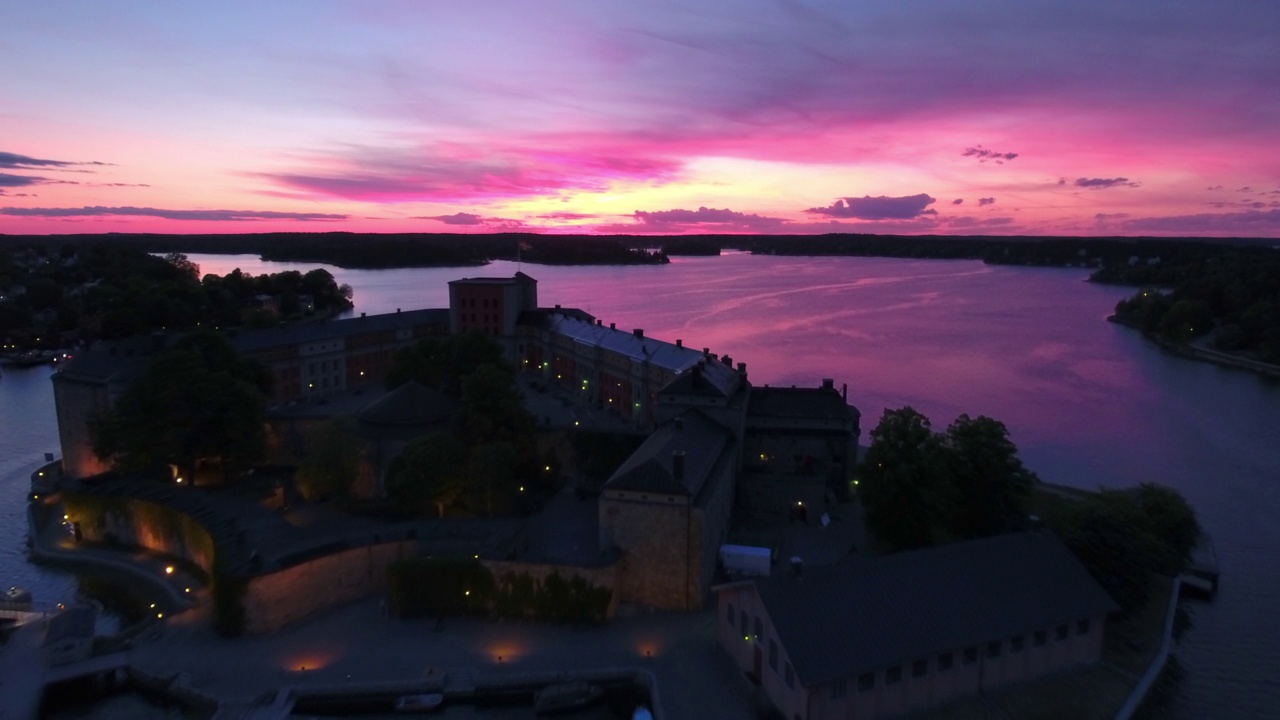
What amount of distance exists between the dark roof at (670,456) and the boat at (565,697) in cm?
399

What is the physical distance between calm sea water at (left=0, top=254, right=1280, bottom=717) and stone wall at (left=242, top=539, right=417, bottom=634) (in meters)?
7.31

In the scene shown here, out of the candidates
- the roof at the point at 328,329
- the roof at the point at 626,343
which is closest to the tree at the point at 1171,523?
the roof at the point at 626,343

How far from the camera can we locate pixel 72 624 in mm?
15797

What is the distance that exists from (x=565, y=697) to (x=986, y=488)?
11.2m

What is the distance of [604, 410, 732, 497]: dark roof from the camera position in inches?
621

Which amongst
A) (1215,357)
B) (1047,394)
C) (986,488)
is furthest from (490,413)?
(1215,357)

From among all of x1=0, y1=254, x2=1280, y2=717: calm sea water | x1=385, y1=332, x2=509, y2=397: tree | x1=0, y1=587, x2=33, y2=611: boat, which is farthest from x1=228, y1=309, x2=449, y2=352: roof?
x1=0, y1=587, x2=33, y2=611: boat

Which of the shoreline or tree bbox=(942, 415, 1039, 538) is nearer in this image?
tree bbox=(942, 415, 1039, 538)

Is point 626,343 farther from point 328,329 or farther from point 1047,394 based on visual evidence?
point 1047,394

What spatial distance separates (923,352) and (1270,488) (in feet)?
88.8

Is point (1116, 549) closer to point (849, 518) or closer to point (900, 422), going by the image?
point (900, 422)

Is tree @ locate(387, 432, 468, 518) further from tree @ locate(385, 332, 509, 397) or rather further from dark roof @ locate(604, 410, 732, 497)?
tree @ locate(385, 332, 509, 397)

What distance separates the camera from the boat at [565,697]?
1317 centimetres

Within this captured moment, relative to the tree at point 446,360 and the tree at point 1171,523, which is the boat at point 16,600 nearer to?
the tree at point 446,360
